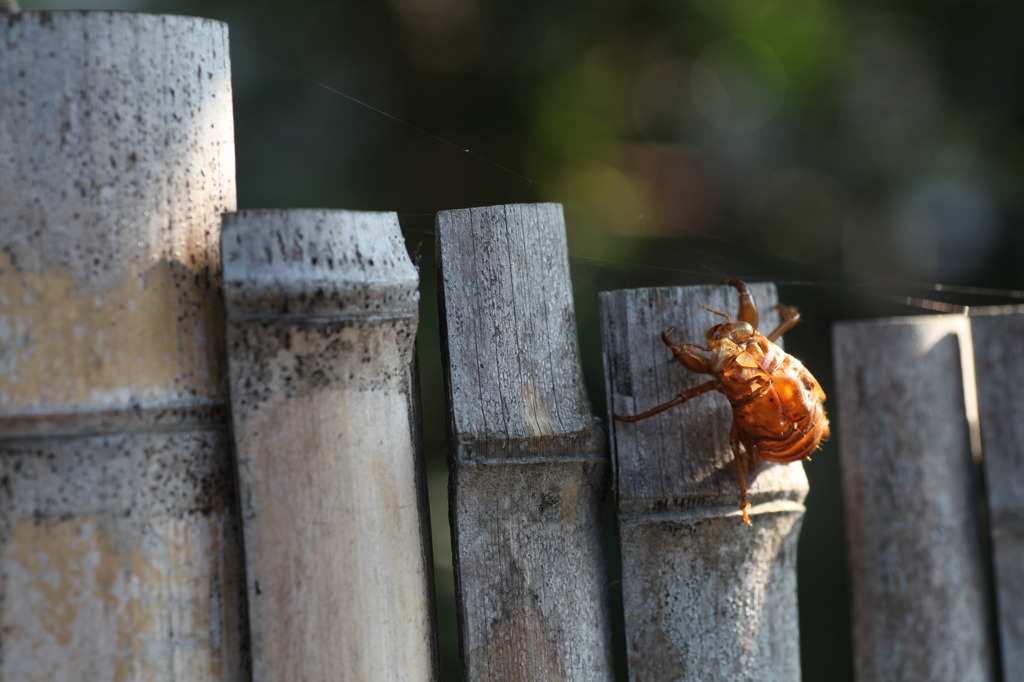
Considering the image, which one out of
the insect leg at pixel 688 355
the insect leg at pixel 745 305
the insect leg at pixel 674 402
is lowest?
the insect leg at pixel 674 402

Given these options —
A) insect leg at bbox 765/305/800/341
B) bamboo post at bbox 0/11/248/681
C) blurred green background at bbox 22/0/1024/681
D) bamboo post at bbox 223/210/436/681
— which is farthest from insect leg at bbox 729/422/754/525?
blurred green background at bbox 22/0/1024/681

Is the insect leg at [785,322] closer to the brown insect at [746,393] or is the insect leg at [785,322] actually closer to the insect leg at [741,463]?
the brown insect at [746,393]

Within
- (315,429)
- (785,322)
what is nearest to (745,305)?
(785,322)

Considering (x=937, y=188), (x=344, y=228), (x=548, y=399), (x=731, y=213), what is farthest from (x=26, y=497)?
(x=937, y=188)

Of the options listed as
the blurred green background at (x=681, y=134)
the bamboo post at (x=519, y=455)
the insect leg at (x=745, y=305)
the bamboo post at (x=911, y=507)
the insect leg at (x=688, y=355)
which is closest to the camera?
the bamboo post at (x=519, y=455)

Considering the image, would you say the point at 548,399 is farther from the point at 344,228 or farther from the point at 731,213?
the point at 731,213

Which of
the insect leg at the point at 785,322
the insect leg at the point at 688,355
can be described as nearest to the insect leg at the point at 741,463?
the insect leg at the point at 688,355
